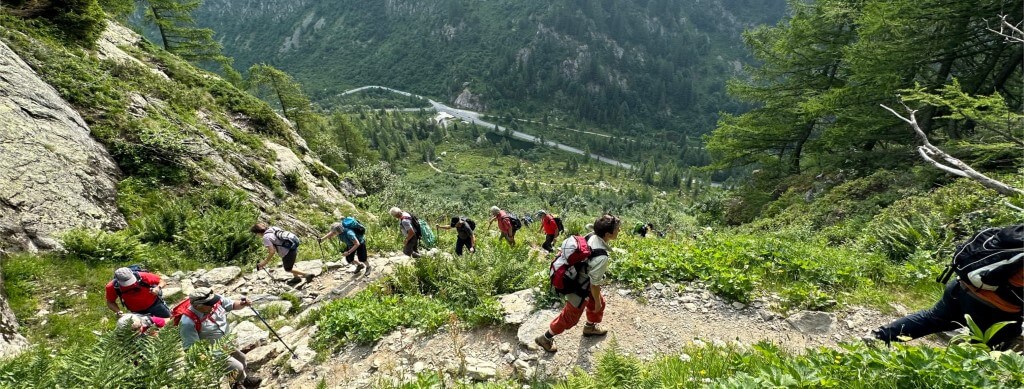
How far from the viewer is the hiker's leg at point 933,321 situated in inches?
157

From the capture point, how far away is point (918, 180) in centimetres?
1134

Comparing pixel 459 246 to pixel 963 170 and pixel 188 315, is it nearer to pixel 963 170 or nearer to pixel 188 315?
pixel 188 315

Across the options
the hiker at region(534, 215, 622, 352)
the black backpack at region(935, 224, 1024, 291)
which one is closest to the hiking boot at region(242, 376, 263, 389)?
the hiker at region(534, 215, 622, 352)

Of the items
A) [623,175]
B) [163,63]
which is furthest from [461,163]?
[163,63]

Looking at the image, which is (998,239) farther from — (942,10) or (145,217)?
(145,217)

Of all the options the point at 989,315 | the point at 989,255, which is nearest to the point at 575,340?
the point at 989,315

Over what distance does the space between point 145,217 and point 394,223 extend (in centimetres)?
732

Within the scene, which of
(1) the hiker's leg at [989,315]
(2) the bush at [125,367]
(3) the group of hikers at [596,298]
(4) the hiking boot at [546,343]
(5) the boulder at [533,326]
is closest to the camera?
(3) the group of hikers at [596,298]

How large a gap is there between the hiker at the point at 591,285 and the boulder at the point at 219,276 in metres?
8.05

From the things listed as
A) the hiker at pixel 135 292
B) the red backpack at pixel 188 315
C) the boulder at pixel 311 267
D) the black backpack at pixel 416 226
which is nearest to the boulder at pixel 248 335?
the hiker at pixel 135 292

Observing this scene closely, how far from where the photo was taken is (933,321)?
163 inches

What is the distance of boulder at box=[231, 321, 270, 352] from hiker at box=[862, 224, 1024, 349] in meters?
8.48

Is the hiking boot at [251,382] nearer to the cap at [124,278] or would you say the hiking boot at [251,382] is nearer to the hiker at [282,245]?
the cap at [124,278]

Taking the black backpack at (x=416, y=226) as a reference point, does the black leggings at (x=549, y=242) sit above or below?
below
